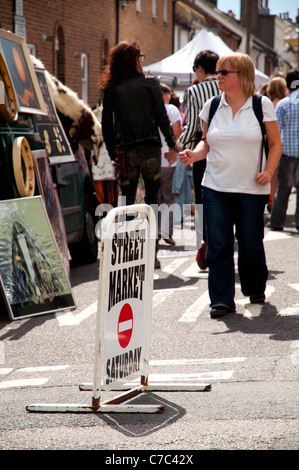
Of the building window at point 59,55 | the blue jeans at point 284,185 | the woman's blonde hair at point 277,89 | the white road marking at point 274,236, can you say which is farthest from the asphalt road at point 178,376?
the building window at point 59,55

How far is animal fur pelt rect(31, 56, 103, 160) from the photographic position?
364 inches

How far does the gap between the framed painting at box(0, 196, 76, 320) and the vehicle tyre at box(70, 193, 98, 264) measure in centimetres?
226

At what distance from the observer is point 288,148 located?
40.5ft

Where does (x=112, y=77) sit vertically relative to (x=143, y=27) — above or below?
below

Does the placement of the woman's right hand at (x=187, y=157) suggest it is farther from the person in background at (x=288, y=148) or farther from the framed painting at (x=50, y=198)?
the person in background at (x=288, y=148)

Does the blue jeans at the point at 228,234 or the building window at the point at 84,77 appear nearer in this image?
the blue jeans at the point at 228,234

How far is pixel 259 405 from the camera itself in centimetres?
426

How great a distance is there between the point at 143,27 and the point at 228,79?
2588cm

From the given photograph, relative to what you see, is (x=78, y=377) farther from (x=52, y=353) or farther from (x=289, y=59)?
(x=289, y=59)

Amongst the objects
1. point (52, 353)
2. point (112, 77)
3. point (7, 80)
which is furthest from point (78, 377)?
point (112, 77)

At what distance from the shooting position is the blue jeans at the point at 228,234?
676cm

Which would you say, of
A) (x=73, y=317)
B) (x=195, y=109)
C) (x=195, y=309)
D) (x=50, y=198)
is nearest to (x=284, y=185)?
(x=195, y=109)

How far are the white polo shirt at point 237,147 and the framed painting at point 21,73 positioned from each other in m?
1.85

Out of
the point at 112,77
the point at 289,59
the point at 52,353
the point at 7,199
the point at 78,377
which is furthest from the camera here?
the point at 289,59
